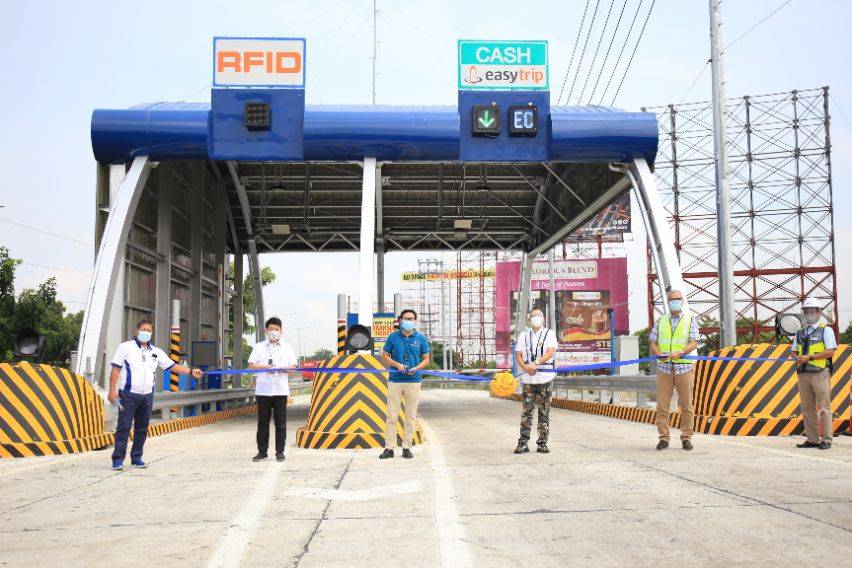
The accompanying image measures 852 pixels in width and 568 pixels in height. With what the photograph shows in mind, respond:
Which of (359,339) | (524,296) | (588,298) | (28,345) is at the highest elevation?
(588,298)

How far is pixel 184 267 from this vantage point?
1035 inches

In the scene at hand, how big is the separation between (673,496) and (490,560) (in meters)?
2.66

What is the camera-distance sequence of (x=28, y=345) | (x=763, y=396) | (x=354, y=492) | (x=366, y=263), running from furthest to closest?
(x=366, y=263) → (x=28, y=345) → (x=763, y=396) → (x=354, y=492)

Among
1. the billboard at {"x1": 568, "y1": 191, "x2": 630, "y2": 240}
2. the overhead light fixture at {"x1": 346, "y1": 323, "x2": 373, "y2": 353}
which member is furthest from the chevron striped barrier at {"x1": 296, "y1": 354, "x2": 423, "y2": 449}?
the billboard at {"x1": 568, "y1": 191, "x2": 630, "y2": 240}

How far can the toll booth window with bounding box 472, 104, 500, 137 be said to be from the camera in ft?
64.5

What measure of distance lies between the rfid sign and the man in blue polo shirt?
31.8 ft

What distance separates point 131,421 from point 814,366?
8.43 m

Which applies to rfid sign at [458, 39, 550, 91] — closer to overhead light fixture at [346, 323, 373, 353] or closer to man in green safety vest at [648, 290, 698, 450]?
overhead light fixture at [346, 323, 373, 353]

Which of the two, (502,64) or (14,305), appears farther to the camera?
(14,305)

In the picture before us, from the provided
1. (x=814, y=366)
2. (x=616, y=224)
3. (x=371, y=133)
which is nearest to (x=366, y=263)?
(x=371, y=133)

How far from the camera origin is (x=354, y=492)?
7.97 metres

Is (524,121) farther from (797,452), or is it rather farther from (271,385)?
(797,452)

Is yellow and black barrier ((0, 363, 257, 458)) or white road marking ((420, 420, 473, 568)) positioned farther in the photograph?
yellow and black barrier ((0, 363, 257, 458))

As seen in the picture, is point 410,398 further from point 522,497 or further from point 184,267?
point 184,267
